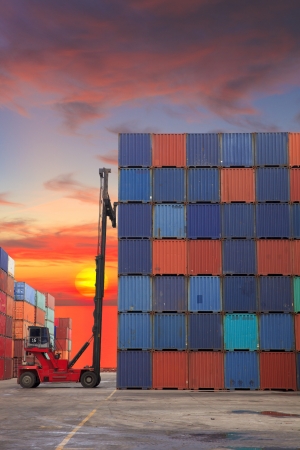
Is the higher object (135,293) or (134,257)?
(134,257)

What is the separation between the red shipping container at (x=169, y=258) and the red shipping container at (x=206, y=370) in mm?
5511

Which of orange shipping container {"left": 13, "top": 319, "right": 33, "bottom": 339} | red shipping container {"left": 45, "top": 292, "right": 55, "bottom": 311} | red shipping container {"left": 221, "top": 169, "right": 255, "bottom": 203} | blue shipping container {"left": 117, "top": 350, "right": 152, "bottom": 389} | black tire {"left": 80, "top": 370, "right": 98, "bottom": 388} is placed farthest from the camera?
red shipping container {"left": 45, "top": 292, "right": 55, "bottom": 311}

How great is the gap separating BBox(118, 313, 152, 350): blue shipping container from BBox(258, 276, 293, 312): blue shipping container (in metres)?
7.52

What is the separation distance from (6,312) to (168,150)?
29581mm

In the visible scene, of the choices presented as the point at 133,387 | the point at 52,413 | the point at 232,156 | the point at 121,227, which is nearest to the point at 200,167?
the point at 232,156

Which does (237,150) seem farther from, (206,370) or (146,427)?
(146,427)

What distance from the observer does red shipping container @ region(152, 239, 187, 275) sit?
44125 millimetres

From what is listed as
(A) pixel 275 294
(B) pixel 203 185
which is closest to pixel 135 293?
(B) pixel 203 185

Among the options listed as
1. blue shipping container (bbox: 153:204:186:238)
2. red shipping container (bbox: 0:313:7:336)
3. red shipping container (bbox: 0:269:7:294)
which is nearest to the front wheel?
blue shipping container (bbox: 153:204:186:238)

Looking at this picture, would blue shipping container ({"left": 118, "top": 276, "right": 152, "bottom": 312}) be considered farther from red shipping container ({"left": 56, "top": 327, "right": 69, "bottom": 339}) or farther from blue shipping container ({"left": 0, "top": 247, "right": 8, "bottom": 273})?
red shipping container ({"left": 56, "top": 327, "right": 69, "bottom": 339})

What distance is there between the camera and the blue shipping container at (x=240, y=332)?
4344cm

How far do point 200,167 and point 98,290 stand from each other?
35.4ft

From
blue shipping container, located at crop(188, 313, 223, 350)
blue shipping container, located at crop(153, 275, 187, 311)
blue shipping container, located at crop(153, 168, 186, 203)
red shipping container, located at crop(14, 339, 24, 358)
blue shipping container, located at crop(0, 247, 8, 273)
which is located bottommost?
red shipping container, located at crop(14, 339, 24, 358)

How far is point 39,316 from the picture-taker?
9481 centimetres
